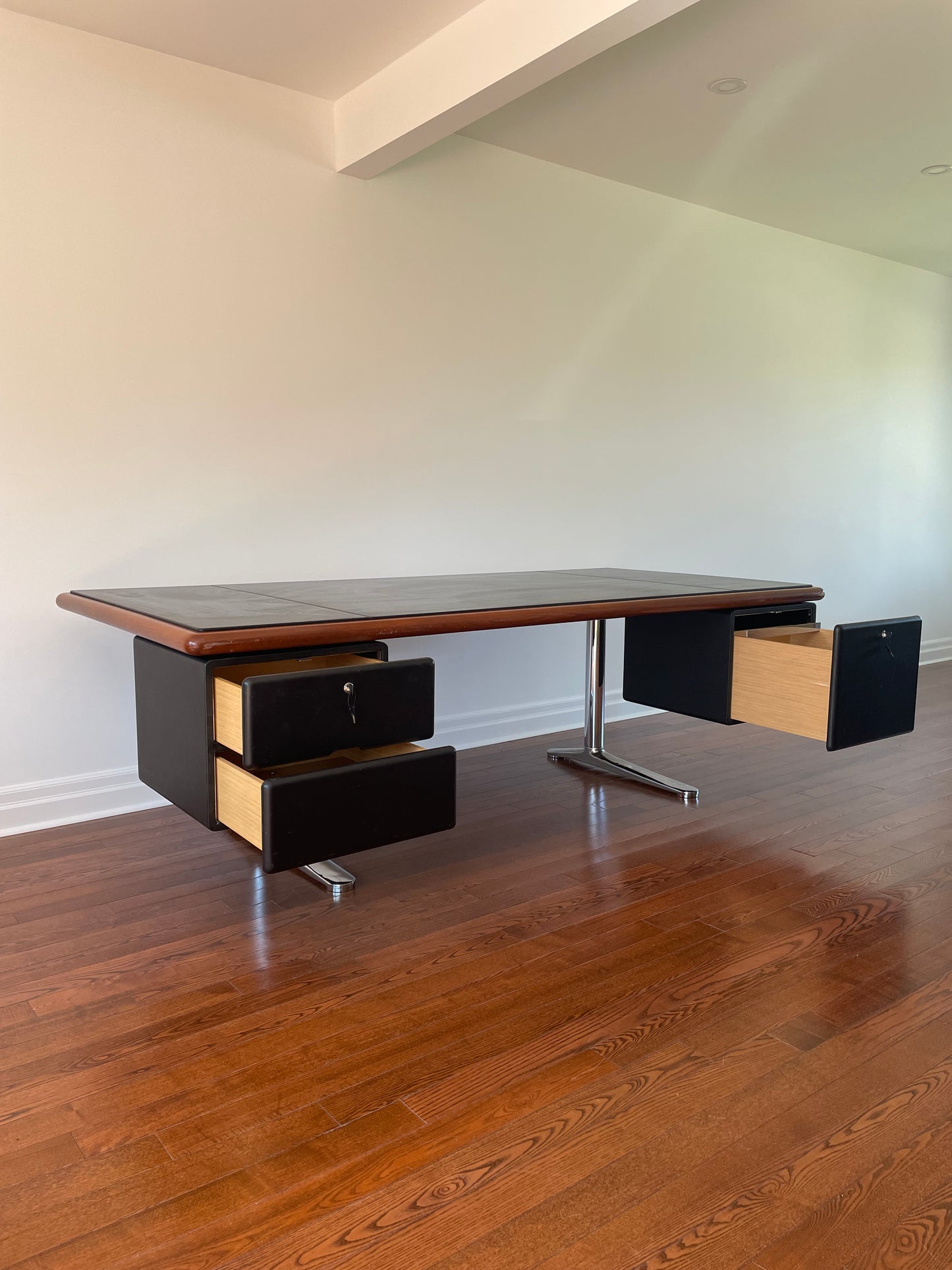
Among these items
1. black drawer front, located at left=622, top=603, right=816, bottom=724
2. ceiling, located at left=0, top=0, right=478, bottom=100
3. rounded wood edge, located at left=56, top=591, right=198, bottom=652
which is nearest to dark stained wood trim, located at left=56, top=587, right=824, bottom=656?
rounded wood edge, located at left=56, top=591, right=198, bottom=652

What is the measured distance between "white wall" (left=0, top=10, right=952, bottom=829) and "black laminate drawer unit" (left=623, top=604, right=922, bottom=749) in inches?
32.4

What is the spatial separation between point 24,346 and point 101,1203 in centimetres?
196

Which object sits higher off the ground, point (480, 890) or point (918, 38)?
point (918, 38)

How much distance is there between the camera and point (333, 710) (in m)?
1.72

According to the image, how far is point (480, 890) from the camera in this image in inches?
81.4

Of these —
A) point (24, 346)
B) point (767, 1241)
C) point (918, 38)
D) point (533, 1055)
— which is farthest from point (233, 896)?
point (918, 38)

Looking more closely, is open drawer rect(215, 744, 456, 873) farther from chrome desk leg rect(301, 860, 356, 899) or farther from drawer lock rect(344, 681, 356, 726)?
chrome desk leg rect(301, 860, 356, 899)

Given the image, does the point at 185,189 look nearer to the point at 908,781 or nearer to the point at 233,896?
the point at 233,896

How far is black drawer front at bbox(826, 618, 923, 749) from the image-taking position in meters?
2.18

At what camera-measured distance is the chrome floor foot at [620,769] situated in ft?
8.96

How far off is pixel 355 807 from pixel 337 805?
38mm

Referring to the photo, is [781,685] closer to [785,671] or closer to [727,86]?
[785,671]

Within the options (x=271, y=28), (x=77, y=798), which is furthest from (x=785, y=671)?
(x=271, y=28)

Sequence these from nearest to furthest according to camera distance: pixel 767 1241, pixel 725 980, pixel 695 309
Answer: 1. pixel 767 1241
2. pixel 725 980
3. pixel 695 309
